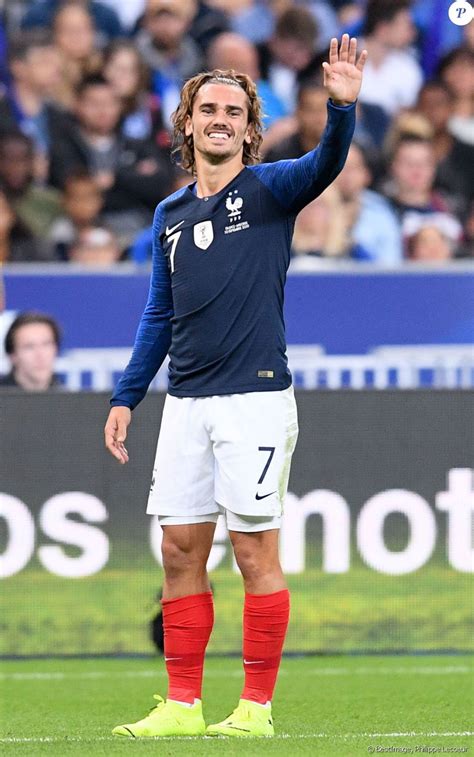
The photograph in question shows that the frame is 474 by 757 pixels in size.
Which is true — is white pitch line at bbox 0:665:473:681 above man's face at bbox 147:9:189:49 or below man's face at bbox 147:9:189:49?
below

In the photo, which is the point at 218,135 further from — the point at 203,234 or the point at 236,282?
the point at 236,282

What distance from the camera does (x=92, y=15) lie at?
1202 cm

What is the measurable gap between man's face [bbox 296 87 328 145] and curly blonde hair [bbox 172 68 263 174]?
675cm

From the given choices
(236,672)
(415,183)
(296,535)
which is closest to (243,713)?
(236,672)

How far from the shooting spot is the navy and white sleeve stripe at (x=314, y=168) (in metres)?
4.08

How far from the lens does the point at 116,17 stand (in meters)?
12.1

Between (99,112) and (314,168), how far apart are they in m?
7.84

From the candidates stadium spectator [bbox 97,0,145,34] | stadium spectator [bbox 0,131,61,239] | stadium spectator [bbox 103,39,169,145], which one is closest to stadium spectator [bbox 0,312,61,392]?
stadium spectator [bbox 0,131,61,239]

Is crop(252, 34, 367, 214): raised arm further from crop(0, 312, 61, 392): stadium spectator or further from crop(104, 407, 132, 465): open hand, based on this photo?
crop(0, 312, 61, 392): stadium spectator

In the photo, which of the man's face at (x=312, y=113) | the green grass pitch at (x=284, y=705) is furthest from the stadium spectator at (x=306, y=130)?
the green grass pitch at (x=284, y=705)

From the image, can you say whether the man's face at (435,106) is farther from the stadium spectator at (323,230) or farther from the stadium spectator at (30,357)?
the stadium spectator at (30,357)

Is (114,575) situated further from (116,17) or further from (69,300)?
(116,17)

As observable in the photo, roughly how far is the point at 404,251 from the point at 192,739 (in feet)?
25.5

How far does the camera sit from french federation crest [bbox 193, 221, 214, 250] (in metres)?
4.44
